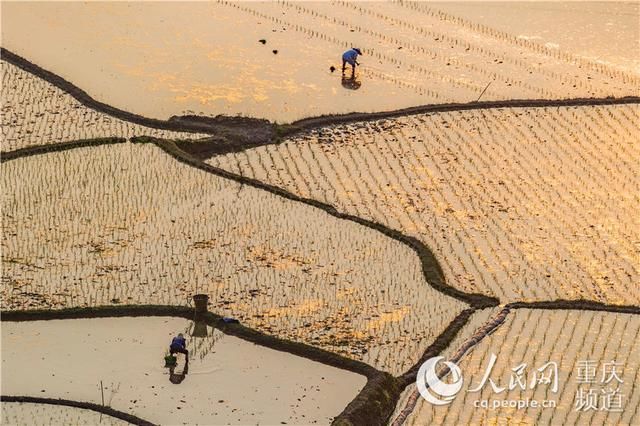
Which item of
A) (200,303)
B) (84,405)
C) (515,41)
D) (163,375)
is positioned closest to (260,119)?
(515,41)

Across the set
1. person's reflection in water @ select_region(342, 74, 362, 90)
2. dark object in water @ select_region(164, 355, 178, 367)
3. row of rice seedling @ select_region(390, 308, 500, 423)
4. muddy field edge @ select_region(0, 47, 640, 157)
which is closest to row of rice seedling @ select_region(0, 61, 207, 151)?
muddy field edge @ select_region(0, 47, 640, 157)

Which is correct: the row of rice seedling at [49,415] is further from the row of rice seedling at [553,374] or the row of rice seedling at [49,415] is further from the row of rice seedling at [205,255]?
the row of rice seedling at [553,374]

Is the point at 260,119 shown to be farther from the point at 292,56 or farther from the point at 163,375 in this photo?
the point at 163,375

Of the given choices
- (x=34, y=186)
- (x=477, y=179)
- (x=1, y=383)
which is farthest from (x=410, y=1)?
(x=1, y=383)

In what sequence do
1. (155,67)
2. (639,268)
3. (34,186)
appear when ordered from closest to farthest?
(639,268) < (34,186) < (155,67)

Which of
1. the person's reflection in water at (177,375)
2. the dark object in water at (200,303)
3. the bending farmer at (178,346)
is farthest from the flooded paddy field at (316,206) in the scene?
the dark object in water at (200,303)

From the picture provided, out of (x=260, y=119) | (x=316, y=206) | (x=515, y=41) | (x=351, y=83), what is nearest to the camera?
(x=316, y=206)

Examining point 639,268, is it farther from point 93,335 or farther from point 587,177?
point 93,335
